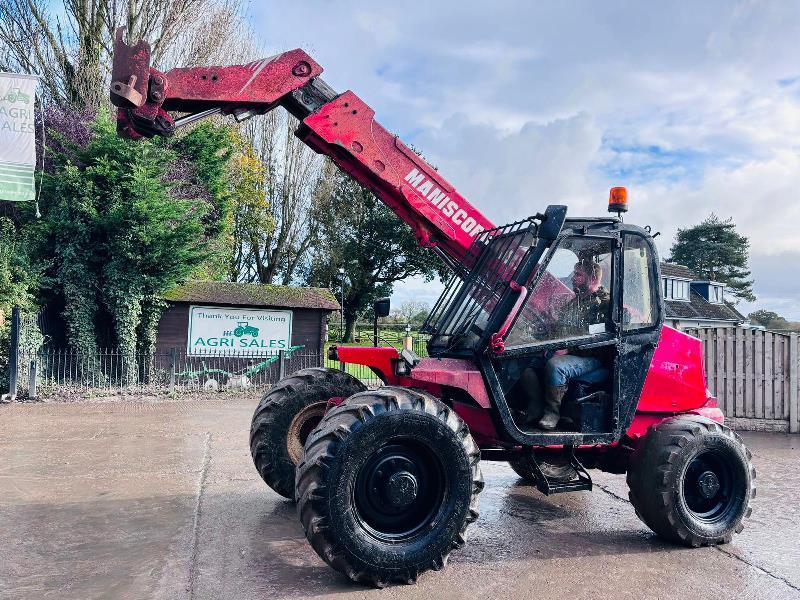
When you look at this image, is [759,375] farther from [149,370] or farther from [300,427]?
[149,370]

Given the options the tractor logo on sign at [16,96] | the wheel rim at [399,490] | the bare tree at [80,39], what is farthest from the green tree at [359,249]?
the wheel rim at [399,490]

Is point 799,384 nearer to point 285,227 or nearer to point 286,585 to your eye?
point 286,585

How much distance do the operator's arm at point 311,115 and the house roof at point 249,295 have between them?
42.6 feet

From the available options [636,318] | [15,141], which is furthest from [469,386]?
[15,141]

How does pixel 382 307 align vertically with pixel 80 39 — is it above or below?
below

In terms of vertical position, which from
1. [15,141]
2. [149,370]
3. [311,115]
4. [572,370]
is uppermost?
[15,141]

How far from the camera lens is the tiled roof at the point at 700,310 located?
42094 millimetres

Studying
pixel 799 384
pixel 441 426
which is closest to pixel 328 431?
pixel 441 426

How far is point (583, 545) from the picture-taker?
5.11m

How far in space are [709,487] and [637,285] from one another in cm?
171

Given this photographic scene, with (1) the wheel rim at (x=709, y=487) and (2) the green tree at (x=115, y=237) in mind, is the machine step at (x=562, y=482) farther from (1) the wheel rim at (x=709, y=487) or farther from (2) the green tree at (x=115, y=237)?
(2) the green tree at (x=115, y=237)

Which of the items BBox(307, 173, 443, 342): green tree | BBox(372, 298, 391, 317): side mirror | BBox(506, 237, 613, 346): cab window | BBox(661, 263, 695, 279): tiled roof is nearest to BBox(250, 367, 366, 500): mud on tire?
BBox(372, 298, 391, 317): side mirror

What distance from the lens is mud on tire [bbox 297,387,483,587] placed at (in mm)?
4027

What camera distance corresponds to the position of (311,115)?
5516 millimetres
